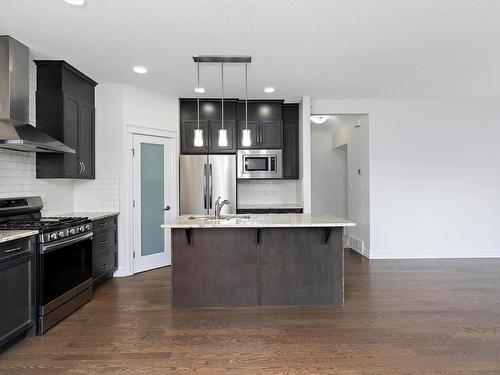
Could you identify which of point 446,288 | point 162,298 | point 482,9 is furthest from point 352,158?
point 162,298

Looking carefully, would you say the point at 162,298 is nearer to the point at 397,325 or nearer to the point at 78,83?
the point at 397,325

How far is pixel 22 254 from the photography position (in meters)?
2.45

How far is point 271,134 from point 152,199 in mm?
2225

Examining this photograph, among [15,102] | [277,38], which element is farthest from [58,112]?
[277,38]

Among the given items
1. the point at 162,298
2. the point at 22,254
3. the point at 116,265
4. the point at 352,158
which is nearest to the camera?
the point at 22,254

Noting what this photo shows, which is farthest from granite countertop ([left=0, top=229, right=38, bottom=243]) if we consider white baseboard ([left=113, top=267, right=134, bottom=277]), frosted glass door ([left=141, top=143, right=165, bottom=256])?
frosted glass door ([left=141, top=143, right=165, bottom=256])

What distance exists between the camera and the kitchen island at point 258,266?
322cm

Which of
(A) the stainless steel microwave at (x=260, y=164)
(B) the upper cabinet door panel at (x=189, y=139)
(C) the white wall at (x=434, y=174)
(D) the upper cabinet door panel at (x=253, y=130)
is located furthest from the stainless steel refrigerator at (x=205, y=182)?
(C) the white wall at (x=434, y=174)

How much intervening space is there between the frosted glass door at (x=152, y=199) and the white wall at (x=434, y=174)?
300 cm

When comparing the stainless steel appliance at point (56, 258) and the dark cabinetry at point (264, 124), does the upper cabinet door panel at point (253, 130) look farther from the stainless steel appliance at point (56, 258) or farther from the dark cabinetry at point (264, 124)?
the stainless steel appliance at point (56, 258)

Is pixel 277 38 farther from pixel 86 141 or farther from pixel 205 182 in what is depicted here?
pixel 86 141

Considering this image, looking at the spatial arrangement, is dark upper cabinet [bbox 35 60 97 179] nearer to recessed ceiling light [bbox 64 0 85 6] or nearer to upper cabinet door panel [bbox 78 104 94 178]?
upper cabinet door panel [bbox 78 104 94 178]

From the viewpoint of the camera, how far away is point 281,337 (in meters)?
2.55

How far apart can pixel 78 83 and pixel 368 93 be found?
4.11m
